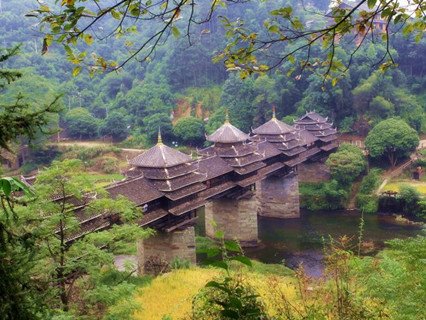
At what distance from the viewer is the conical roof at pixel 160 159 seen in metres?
22.3

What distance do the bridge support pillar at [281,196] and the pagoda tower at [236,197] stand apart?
568cm

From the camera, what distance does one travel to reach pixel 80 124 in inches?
2120

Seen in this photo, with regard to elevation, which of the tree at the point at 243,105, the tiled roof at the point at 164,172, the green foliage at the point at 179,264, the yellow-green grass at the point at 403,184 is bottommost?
the green foliage at the point at 179,264

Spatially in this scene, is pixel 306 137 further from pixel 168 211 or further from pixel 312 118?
pixel 168 211

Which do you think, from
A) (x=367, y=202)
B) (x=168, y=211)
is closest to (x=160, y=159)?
(x=168, y=211)

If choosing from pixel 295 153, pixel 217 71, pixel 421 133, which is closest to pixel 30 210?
pixel 295 153

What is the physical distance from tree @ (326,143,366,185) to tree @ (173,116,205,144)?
17808mm

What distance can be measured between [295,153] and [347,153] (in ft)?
17.0

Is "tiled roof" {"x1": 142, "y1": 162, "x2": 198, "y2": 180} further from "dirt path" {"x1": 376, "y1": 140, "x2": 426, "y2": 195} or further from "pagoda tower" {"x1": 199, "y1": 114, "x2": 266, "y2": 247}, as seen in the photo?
"dirt path" {"x1": 376, "y1": 140, "x2": 426, "y2": 195}

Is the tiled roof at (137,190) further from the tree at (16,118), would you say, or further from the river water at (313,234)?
the tree at (16,118)

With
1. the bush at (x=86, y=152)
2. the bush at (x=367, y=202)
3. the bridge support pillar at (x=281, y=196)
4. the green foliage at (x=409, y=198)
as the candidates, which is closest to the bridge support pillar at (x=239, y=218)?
the bridge support pillar at (x=281, y=196)

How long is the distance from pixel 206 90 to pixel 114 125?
1510 centimetres

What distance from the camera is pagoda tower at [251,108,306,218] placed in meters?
33.7

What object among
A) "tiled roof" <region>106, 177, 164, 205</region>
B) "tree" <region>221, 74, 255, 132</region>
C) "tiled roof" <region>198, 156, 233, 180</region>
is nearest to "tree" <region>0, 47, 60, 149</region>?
"tiled roof" <region>106, 177, 164, 205</region>
